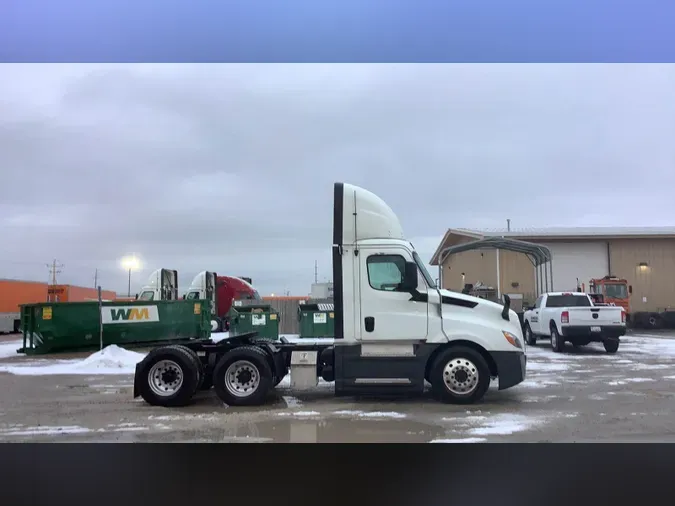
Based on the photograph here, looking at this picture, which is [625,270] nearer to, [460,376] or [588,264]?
[588,264]

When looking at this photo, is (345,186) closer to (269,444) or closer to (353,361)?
(353,361)

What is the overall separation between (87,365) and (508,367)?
11382 mm

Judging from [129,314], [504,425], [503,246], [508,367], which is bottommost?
[504,425]

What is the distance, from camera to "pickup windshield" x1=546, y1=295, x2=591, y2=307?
62.0 ft

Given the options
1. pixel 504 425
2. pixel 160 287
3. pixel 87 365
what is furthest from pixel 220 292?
pixel 504 425

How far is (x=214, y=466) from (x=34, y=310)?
1514cm

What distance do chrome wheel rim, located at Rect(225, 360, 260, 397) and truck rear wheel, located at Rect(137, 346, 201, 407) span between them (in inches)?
21.4

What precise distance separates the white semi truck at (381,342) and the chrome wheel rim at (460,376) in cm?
2

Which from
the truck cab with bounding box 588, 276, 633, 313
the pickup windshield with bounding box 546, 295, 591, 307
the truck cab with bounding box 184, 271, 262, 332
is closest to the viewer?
the pickup windshield with bounding box 546, 295, 591, 307

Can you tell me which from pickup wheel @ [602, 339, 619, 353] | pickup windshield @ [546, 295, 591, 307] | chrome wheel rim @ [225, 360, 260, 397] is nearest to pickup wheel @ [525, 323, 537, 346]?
pickup windshield @ [546, 295, 591, 307]

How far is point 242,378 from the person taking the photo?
9.32 meters

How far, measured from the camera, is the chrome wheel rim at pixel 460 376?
8984 millimetres

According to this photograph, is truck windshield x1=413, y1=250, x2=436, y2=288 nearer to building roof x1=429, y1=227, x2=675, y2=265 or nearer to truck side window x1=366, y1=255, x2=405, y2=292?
truck side window x1=366, y1=255, x2=405, y2=292

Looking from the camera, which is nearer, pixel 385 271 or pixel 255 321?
pixel 385 271
